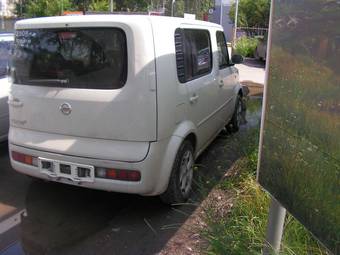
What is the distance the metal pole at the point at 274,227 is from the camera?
7.57ft

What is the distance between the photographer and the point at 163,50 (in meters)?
Answer: 3.62

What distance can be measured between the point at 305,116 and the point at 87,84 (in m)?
2.17

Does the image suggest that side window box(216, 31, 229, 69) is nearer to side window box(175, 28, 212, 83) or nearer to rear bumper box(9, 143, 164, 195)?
side window box(175, 28, 212, 83)

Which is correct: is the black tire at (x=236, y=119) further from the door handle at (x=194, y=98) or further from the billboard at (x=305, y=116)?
the billboard at (x=305, y=116)

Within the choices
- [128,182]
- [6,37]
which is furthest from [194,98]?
[6,37]

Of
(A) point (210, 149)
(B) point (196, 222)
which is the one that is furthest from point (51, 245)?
(A) point (210, 149)

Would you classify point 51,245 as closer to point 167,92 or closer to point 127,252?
point 127,252

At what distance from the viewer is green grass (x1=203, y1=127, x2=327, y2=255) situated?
276 cm

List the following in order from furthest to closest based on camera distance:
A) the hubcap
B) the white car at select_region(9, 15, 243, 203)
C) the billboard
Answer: the hubcap < the white car at select_region(9, 15, 243, 203) < the billboard

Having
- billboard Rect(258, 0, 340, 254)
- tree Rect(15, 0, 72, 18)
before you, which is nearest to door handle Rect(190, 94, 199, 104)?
billboard Rect(258, 0, 340, 254)

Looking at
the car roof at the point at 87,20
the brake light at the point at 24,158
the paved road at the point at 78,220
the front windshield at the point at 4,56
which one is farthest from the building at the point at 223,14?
the brake light at the point at 24,158

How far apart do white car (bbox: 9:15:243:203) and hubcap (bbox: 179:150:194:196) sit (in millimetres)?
33

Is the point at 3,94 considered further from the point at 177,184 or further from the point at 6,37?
the point at 177,184

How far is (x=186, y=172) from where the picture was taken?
4.26m
